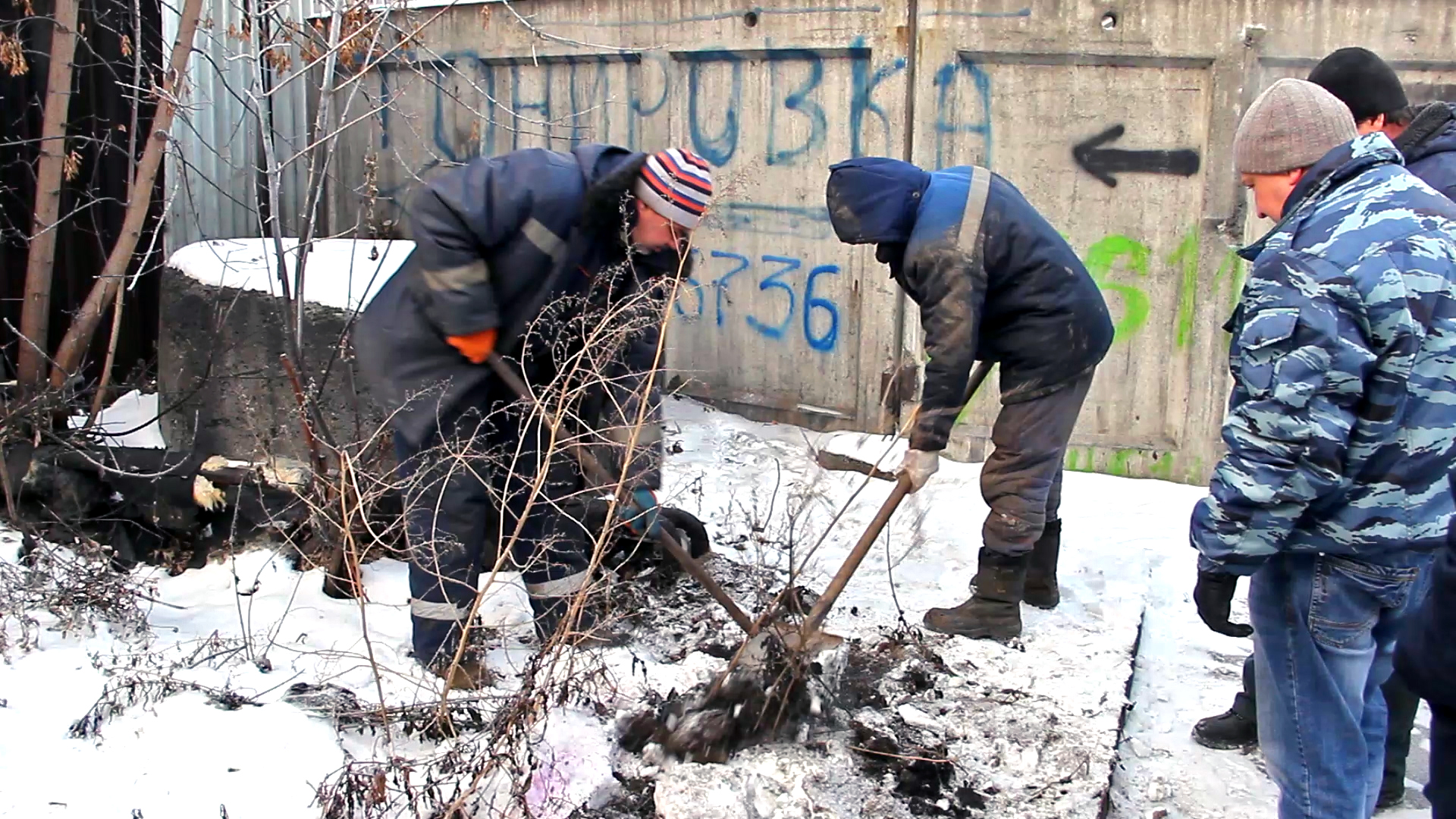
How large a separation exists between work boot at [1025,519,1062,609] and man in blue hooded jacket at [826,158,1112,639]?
0.48ft

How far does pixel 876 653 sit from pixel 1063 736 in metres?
0.70

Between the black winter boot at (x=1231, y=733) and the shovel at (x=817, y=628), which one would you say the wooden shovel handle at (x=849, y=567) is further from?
the black winter boot at (x=1231, y=733)

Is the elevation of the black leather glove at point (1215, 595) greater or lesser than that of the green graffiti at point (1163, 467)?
greater

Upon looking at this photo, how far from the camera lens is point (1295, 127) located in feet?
7.85

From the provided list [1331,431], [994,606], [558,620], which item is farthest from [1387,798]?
[558,620]

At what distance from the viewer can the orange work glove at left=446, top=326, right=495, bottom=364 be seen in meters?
3.32

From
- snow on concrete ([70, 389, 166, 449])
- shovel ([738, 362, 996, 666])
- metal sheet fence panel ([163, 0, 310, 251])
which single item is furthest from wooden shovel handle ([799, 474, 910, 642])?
metal sheet fence panel ([163, 0, 310, 251])

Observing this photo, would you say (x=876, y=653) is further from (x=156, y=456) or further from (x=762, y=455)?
(x=156, y=456)

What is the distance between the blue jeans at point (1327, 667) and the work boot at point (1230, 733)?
905 mm

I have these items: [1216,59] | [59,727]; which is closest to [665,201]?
[59,727]

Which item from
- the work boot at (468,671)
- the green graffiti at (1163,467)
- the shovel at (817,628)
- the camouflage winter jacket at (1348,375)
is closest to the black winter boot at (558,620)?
the work boot at (468,671)

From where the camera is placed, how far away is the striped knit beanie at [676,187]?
10.7 feet

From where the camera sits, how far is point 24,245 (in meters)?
5.95

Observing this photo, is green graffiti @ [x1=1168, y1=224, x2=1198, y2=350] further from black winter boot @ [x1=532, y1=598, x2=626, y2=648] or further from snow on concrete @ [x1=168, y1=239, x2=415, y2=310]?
snow on concrete @ [x1=168, y1=239, x2=415, y2=310]
